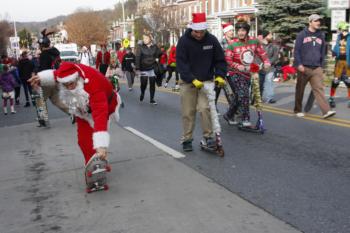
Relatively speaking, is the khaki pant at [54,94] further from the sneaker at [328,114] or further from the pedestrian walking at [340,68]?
the pedestrian walking at [340,68]

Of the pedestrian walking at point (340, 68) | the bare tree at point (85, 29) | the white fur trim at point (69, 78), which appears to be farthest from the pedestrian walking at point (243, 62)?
the bare tree at point (85, 29)

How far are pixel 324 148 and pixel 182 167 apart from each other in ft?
7.48

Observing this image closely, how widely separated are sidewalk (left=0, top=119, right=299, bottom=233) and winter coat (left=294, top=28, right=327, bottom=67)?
4076 millimetres

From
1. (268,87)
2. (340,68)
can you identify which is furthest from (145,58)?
(340,68)

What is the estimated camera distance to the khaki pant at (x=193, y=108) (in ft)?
21.7

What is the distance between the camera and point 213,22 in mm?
53844

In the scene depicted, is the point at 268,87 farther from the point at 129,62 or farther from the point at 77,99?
the point at 77,99

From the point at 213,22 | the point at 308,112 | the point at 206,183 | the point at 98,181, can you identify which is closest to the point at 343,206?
the point at 206,183

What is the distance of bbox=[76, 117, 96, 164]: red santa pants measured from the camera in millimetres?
5211

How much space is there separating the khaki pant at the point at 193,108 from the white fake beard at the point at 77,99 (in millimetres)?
1972

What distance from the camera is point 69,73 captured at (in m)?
4.83

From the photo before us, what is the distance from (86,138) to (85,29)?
9571 cm

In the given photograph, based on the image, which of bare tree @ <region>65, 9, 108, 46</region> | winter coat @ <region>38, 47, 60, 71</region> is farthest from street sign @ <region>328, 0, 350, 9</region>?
bare tree @ <region>65, 9, 108, 46</region>

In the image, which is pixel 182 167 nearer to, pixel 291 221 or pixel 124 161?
pixel 124 161
